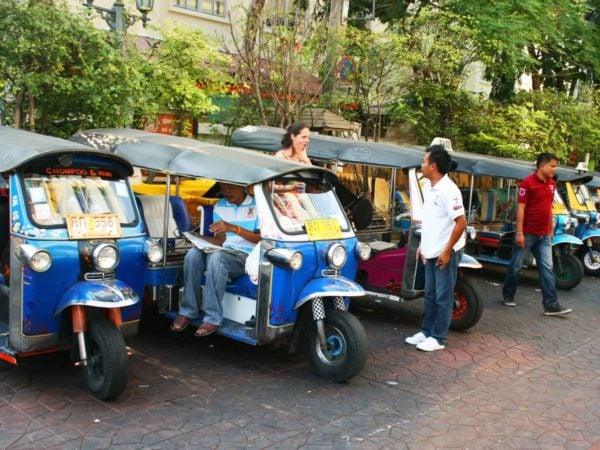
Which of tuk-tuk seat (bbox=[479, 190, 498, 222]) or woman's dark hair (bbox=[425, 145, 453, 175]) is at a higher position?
woman's dark hair (bbox=[425, 145, 453, 175])

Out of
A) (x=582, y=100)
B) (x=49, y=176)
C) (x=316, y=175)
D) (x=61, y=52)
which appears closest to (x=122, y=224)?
(x=49, y=176)

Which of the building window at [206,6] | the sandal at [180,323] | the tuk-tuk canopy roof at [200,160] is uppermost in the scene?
the building window at [206,6]

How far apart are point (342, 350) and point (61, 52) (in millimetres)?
5115

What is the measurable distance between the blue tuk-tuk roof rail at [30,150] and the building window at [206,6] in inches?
474

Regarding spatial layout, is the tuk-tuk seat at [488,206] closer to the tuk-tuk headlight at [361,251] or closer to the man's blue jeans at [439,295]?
the man's blue jeans at [439,295]

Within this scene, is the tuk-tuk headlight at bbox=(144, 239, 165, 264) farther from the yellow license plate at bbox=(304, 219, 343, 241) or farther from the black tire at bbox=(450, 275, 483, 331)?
the black tire at bbox=(450, 275, 483, 331)

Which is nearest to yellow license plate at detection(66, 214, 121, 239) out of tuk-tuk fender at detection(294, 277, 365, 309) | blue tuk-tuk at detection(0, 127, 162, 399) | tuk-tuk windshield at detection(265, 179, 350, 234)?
blue tuk-tuk at detection(0, 127, 162, 399)

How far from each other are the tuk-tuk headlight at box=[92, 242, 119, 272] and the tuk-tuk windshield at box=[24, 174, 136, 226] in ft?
1.16

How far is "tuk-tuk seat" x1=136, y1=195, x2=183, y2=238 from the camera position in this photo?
646cm

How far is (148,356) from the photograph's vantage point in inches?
233

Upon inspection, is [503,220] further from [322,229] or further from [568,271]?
[322,229]

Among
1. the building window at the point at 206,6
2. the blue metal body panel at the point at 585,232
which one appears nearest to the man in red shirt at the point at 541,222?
the blue metal body panel at the point at 585,232

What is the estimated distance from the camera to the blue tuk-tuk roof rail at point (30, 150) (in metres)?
4.84

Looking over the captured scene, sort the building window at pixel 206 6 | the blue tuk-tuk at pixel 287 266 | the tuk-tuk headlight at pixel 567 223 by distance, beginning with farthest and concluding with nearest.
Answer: the building window at pixel 206 6
the tuk-tuk headlight at pixel 567 223
the blue tuk-tuk at pixel 287 266
